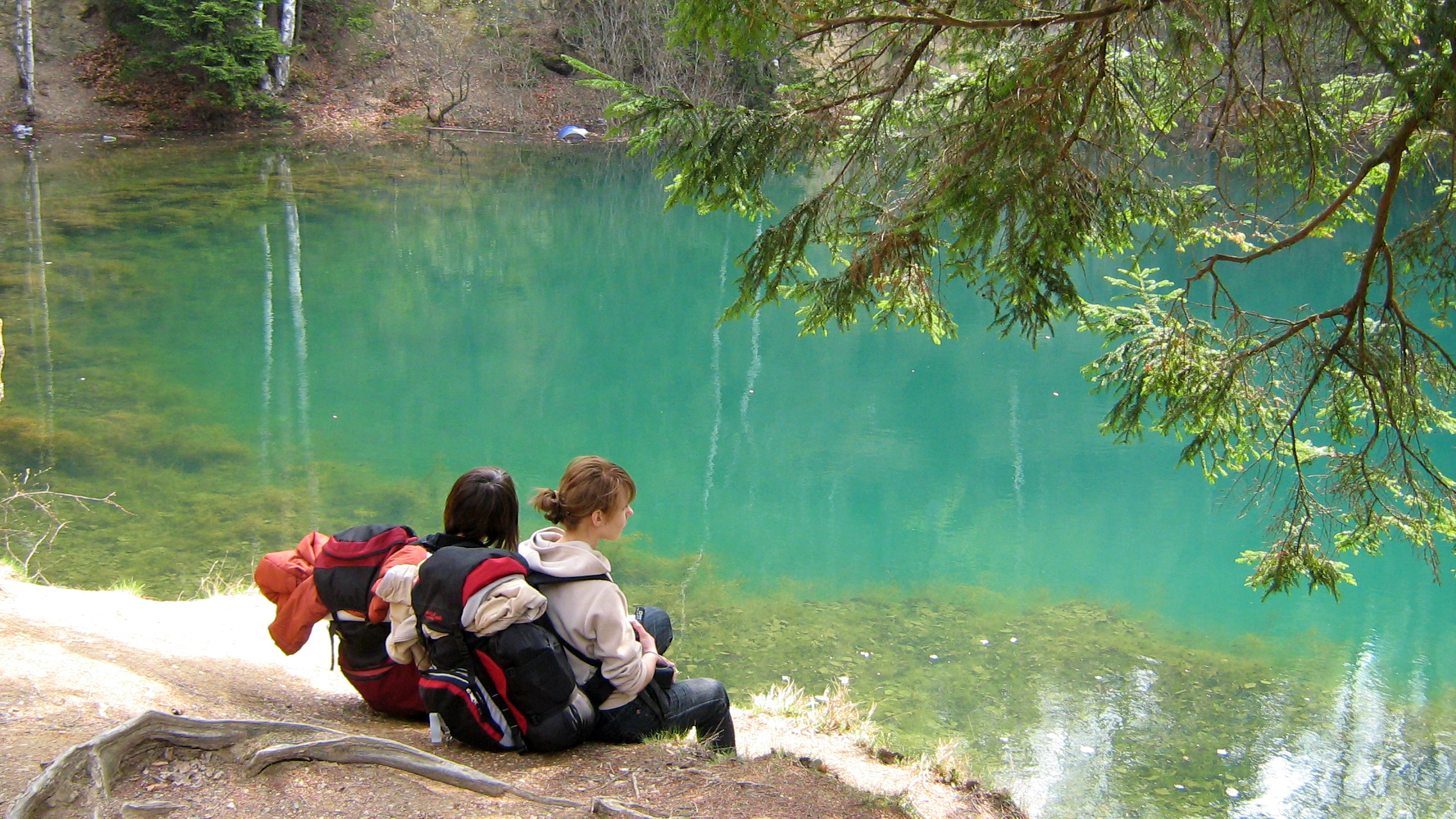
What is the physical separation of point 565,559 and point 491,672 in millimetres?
315

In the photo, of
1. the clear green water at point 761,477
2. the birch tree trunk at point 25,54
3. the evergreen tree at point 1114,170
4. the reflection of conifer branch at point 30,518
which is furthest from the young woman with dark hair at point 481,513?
the birch tree trunk at point 25,54

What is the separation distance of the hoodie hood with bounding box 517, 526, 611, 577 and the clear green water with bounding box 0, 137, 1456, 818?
8.98 feet

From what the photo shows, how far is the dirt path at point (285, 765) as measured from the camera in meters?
2.25

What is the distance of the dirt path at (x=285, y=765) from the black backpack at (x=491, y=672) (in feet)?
0.24

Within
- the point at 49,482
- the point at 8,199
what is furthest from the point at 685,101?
the point at 8,199

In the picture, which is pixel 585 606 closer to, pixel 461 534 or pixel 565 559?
pixel 565 559

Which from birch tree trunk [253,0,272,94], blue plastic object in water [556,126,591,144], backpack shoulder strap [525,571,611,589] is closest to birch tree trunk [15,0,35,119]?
birch tree trunk [253,0,272,94]

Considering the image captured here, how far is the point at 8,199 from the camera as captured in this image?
566 inches

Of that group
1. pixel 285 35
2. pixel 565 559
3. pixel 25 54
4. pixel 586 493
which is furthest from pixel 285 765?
pixel 285 35

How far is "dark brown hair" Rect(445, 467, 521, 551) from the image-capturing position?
2615 mm

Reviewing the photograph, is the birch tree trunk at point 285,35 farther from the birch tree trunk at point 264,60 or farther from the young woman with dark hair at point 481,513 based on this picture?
the young woman with dark hair at point 481,513

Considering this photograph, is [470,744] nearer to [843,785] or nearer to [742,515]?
[843,785]

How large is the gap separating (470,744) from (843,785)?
1070 mm

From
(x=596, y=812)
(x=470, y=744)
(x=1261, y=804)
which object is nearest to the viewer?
(x=596, y=812)
